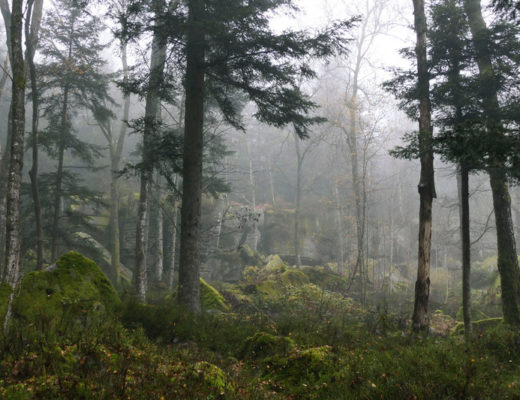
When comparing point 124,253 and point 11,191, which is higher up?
point 11,191

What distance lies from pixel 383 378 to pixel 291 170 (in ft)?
120

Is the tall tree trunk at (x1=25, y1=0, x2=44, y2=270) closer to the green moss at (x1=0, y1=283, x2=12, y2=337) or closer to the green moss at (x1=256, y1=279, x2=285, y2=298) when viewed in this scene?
the green moss at (x1=0, y1=283, x2=12, y2=337)

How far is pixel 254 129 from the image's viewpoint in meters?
43.6

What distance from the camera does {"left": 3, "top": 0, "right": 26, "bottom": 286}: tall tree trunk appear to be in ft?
17.8

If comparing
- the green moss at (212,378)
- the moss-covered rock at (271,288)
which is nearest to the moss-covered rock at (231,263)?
the moss-covered rock at (271,288)

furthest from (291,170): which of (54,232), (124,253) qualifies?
(54,232)

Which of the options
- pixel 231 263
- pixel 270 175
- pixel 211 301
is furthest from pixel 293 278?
pixel 270 175

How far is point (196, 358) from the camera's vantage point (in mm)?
5062

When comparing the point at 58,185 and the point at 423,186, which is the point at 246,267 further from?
the point at 423,186

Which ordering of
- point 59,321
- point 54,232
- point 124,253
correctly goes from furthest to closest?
1. point 124,253
2. point 54,232
3. point 59,321

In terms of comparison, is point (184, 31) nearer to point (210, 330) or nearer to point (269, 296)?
point (210, 330)

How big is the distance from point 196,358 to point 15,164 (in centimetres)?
453

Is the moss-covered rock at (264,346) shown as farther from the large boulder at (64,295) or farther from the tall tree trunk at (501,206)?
the tall tree trunk at (501,206)

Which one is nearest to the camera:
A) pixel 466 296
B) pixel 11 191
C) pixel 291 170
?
pixel 11 191
